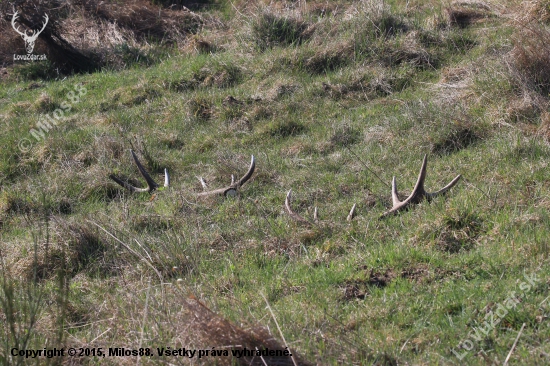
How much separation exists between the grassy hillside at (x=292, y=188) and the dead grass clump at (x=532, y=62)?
29 millimetres

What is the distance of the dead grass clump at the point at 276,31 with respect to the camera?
11836 mm

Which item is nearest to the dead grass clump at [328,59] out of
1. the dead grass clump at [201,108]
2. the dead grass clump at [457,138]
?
the dead grass clump at [201,108]

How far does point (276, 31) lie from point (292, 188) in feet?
17.5

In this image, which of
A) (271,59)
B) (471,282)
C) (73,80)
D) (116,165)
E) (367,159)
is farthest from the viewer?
(73,80)

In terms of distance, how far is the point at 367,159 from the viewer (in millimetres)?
7871

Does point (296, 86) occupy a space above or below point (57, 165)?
above

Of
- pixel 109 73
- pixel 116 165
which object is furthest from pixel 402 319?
pixel 109 73

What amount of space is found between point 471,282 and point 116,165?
5.35m

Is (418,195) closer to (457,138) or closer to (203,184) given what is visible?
(457,138)

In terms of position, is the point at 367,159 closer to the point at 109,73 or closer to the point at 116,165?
the point at 116,165

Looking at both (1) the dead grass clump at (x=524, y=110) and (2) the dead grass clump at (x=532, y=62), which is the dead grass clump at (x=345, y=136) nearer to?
(1) the dead grass clump at (x=524, y=110)

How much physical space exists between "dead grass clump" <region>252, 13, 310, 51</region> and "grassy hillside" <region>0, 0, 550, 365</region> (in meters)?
0.04

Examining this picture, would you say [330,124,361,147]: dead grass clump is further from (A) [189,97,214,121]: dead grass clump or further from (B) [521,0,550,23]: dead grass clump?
(B) [521,0,550,23]: dead grass clump

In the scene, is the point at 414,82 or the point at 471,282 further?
the point at 414,82
